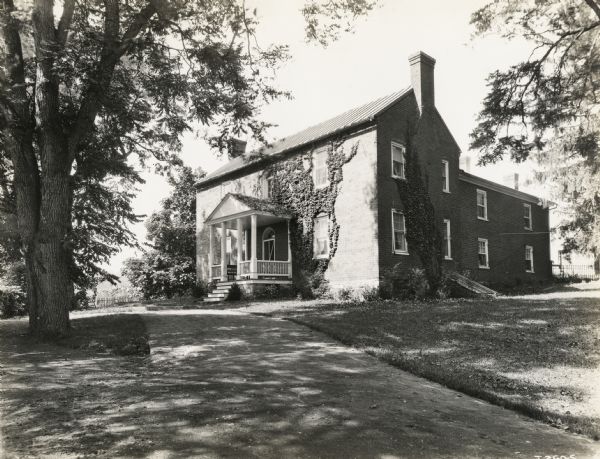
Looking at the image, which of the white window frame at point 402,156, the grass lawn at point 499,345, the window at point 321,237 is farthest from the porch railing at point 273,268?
the grass lawn at point 499,345

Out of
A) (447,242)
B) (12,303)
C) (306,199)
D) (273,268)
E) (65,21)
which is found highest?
(65,21)

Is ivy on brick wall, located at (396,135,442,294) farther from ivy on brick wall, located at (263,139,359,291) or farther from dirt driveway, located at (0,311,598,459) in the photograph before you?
dirt driveway, located at (0,311,598,459)

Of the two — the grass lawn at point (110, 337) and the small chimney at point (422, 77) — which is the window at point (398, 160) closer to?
the small chimney at point (422, 77)

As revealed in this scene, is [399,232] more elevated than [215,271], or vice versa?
[399,232]

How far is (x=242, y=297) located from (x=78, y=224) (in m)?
8.56

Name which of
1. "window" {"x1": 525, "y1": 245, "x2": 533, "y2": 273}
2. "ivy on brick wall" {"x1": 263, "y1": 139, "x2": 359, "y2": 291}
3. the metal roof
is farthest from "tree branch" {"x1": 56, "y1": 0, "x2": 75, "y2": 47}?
"window" {"x1": 525, "y1": 245, "x2": 533, "y2": 273}

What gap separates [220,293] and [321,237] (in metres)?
5.56

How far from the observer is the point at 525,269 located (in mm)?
31125

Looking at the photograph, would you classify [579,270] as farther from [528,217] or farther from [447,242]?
[447,242]

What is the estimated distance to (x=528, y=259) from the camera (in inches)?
1246

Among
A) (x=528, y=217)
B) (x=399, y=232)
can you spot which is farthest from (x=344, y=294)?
(x=528, y=217)

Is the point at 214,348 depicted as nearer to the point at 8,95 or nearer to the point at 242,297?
the point at 8,95

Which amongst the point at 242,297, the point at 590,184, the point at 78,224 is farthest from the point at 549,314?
the point at 78,224

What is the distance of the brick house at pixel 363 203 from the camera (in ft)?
69.4
